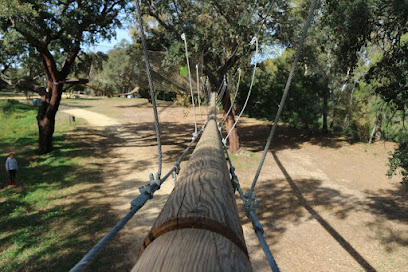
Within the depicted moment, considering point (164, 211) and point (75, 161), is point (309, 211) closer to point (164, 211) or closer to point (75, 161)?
point (164, 211)

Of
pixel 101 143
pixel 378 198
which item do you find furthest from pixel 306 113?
pixel 101 143

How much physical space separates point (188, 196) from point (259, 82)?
46.3ft

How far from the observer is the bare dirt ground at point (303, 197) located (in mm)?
4859

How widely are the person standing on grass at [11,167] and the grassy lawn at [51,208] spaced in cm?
18

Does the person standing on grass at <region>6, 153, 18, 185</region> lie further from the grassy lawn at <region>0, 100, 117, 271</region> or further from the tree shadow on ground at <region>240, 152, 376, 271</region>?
the tree shadow on ground at <region>240, 152, 376, 271</region>

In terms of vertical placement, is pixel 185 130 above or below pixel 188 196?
below

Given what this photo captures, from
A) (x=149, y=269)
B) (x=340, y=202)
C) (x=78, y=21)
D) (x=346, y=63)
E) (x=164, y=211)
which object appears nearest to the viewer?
(x=149, y=269)

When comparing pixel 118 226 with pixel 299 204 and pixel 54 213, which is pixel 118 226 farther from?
pixel 299 204

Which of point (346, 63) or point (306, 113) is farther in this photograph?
point (306, 113)

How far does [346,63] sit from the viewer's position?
5.95 meters

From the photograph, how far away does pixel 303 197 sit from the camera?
7387mm

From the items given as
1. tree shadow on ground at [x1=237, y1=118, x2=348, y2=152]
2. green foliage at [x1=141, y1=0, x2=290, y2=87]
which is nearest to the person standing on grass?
green foliage at [x1=141, y1=0, x2=290, y2=87]

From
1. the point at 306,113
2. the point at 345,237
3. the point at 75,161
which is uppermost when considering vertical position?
the point at 306,113

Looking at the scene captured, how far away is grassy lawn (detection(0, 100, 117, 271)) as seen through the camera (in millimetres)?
→ 4523
